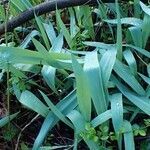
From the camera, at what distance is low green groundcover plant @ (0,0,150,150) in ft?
3.86

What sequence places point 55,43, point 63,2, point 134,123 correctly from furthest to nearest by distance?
point 63,2 < point 55,43 < point 134,123

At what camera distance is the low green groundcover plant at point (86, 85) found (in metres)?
1.18

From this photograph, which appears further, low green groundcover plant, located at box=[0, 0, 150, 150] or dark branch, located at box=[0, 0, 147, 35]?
dark branch, located at box=[0, 0, 147, 35]

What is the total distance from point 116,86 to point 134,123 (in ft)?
0.45

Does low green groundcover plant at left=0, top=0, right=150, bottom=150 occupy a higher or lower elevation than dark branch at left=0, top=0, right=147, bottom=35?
lower

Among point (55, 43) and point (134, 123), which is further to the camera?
point (55, 43)

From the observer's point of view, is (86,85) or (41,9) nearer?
(86,85)

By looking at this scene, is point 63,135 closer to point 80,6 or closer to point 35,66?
point 35,66

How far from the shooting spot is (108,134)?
3.89 ft

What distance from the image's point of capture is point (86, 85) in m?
1.17

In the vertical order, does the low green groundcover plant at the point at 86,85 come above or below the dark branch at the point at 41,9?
below

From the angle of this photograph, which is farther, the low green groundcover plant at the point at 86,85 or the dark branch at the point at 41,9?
the dark branch at the point at 41,9

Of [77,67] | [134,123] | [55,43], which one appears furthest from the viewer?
[55,43]

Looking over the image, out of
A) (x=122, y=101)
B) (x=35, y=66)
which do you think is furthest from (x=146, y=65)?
(x=35, y=66)
